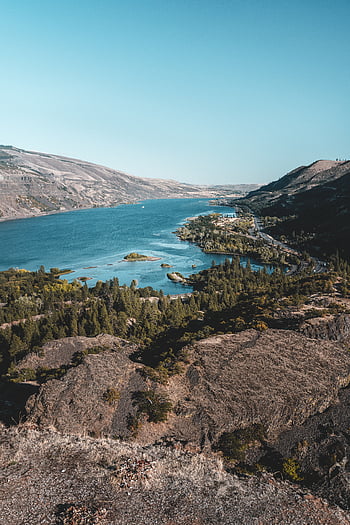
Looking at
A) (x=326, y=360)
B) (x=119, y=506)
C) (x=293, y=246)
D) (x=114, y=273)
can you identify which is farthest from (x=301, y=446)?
(x=293, y=246)

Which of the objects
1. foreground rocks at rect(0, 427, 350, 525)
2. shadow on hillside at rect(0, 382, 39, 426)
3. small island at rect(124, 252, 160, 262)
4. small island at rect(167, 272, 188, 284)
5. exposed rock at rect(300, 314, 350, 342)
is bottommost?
shadow on hillside at rect(0, 382, 39, 426)

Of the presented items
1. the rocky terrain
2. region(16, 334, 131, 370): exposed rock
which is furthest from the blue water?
the rocky terrain

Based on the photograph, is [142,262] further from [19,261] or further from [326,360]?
[326,360]

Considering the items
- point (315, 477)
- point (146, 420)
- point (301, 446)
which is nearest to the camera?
point (315, 477)

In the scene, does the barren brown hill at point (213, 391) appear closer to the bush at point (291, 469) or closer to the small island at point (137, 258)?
the bush at point (291, 469)

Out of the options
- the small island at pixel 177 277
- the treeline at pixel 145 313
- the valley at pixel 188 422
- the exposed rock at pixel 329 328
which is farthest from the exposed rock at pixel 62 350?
the small island at pixel 177 277

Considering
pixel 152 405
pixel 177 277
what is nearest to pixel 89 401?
pixel 152 405

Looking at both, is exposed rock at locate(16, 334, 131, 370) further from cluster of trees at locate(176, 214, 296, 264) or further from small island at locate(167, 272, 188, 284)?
cluster of trees at locate(176, 214, 296, 264)
